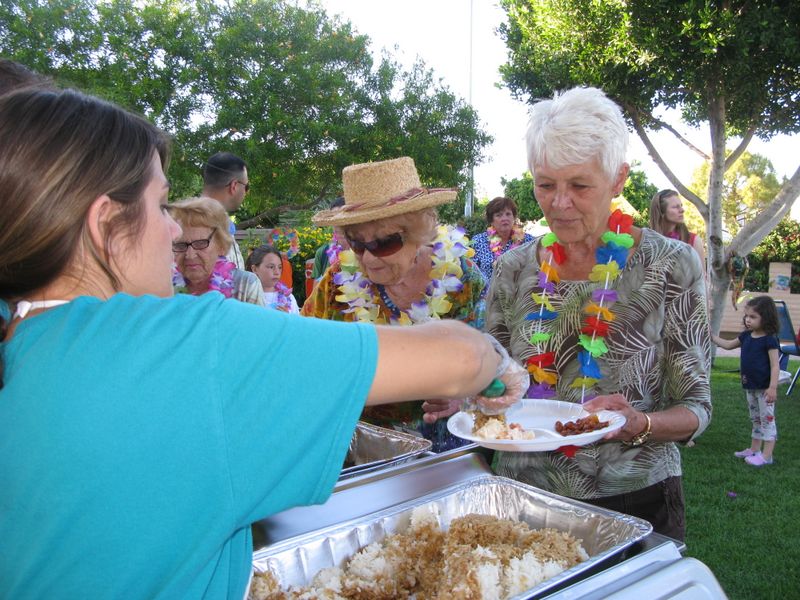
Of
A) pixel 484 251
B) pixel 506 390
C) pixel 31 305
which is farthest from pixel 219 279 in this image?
pixel 484 251

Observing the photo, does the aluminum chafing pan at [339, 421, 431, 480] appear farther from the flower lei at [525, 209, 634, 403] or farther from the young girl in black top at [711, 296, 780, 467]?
the young girl in black top at [711, 296, 780, 467]

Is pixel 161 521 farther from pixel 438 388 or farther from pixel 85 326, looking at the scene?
pixel 438 388

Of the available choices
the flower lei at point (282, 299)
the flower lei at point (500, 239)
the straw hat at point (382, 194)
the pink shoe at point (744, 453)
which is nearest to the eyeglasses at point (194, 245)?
the straw hat at point (382, 194)

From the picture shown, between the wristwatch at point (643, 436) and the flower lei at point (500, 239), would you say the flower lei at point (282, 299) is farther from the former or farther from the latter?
the wristwatch at point (643, 436)

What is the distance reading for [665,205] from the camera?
507 centimetres

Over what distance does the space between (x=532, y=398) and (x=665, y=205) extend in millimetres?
3919

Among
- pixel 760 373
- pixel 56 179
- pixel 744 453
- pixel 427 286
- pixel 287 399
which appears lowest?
pixel 744 453

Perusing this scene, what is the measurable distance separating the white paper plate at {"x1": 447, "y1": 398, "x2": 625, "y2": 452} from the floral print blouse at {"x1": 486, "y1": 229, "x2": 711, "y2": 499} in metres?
0.12

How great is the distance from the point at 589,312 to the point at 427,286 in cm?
86

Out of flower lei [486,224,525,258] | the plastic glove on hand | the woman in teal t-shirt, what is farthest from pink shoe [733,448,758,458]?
the woman in teal t-shirt

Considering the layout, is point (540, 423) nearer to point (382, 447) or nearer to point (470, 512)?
point (470, 512)

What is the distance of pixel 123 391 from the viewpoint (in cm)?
65

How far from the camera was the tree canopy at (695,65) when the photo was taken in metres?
7.14

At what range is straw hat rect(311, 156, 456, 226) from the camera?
2338 millimetres
